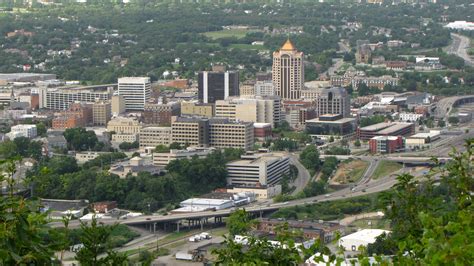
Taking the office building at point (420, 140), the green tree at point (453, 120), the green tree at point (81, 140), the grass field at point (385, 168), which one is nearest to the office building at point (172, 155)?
the green tree at point (81, 140)

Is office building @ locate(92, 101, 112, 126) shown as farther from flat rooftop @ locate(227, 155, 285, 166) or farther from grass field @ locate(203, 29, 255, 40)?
grass field @ locate(203, 29, 255, 40)

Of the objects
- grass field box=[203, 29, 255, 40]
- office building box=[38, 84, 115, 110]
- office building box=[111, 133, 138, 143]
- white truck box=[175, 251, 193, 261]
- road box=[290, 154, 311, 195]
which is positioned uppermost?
grass field box=[203, 29, 255, 40]

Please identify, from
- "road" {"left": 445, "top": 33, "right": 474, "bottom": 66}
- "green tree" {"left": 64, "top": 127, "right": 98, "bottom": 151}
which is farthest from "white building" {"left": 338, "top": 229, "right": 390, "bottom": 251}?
"road" {"left": 445, "top": 33, "right": 474, "bottom": 66}

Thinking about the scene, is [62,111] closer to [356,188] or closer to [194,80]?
[194,80]

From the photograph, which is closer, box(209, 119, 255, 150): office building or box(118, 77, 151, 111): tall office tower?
box(209, 119, 255, 150): office building

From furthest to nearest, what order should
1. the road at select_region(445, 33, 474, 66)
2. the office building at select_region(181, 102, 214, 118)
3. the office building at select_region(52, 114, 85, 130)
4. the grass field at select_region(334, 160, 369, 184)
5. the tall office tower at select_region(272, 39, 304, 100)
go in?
1. the road at select_region(445, 33, 474, 66)
2. the tall office tower at select_region(272, 39, 304, 100)
3. the office building at select_region(52, 114, 85, 130)
4. the office building at select_region(181, 102, 214, 118)
5. the grass field at select_region(334, 160, 369, 184)

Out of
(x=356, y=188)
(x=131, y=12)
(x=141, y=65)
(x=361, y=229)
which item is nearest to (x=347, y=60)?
(x=141, y=65)

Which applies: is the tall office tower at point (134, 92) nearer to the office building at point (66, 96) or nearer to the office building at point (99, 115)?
the office building at point (66, 96)

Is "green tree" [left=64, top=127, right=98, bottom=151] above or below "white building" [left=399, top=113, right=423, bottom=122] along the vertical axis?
below

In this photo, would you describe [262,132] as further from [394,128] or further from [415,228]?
[415,228]
